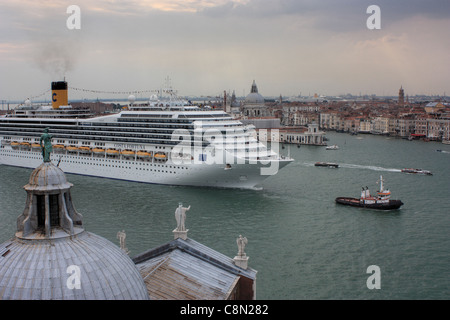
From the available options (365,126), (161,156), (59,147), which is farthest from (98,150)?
(365,126)

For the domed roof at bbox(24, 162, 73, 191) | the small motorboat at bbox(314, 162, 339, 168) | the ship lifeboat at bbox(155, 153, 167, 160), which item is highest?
the domed roof at bbox(24, 162, 73, 191)

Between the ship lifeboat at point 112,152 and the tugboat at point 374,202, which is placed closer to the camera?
the tugboat at point 374,202

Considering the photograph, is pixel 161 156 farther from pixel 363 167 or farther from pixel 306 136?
pixel 306 136

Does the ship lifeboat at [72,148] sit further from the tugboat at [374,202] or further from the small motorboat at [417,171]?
the small motorboat at [417,171]

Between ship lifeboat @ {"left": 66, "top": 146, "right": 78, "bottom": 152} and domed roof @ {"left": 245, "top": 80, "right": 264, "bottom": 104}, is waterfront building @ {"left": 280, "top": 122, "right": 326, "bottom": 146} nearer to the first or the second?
domed roof @ {"left": 245, "top": 80, "right": 264, "bottom": 104}

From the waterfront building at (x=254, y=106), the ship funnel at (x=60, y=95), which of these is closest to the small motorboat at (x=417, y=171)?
the ship funnel at (x=60, y=95)

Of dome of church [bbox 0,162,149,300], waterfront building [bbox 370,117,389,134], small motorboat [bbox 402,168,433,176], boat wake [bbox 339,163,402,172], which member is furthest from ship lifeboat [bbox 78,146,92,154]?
waterfront building [bbox 370,117,389,134]

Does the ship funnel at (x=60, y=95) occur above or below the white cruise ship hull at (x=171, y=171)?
above
